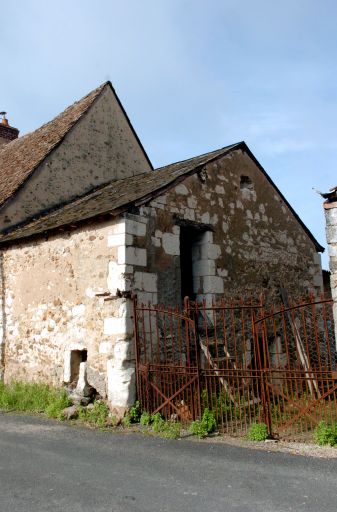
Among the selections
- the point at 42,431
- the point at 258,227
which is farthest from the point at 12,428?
the point at 258,227

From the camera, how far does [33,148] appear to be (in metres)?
12.0

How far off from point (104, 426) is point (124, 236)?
9.28ft

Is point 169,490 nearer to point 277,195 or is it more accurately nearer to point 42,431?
point 42,431

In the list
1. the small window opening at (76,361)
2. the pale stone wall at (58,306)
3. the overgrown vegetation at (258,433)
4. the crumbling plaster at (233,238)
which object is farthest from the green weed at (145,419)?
the crumbling plaster at (233,238)

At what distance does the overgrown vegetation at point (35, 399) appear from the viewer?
7.61 m

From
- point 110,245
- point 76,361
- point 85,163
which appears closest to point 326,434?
point 110,245

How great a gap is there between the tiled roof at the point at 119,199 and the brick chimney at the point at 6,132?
6.46 metres

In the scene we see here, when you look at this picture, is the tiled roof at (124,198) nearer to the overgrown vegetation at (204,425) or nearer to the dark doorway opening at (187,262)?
the dark doorway opening at (187,262)

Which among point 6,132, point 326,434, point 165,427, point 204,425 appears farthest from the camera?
point 6,132

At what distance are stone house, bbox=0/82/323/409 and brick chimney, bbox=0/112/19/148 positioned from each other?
3765mm

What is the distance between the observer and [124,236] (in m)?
7.36

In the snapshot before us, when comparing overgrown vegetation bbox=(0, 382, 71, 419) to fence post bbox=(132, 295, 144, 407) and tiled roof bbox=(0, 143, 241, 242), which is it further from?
tiled roof bbox=(0, 143, 241, 242)

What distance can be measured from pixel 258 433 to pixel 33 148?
30.0ft

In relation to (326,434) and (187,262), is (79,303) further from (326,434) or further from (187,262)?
(326,434)
